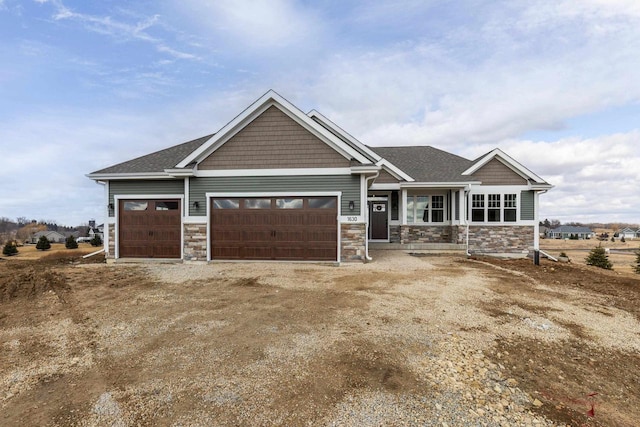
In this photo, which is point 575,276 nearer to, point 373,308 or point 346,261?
point 346,261

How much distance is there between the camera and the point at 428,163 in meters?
16.3

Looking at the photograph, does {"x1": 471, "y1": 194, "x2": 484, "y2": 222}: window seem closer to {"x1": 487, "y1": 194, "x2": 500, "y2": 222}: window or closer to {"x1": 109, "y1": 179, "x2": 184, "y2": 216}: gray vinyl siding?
{"x1": 487, "y1": 194, "x2": 500, "y2": 222}: window

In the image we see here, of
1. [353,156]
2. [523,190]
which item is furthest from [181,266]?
[523,190]

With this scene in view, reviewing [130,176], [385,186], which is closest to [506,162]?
[385,186]

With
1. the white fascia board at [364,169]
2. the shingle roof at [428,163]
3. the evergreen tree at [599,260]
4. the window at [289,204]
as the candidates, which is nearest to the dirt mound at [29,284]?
the window at [289,204]

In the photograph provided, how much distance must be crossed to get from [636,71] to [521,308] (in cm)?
1328

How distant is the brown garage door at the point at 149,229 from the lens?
1173cm

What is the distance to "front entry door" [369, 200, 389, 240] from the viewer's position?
1530 centimetres

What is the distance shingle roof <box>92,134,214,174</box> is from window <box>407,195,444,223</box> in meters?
10.3

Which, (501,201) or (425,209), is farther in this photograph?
(425,209)

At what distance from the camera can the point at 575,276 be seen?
948 cm

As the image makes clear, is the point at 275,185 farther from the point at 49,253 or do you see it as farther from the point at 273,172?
the point at 49,253

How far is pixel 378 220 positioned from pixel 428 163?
14.4ft

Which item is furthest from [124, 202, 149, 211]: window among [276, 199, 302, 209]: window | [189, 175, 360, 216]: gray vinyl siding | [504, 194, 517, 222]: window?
[504, 194, 517, 222]: window
